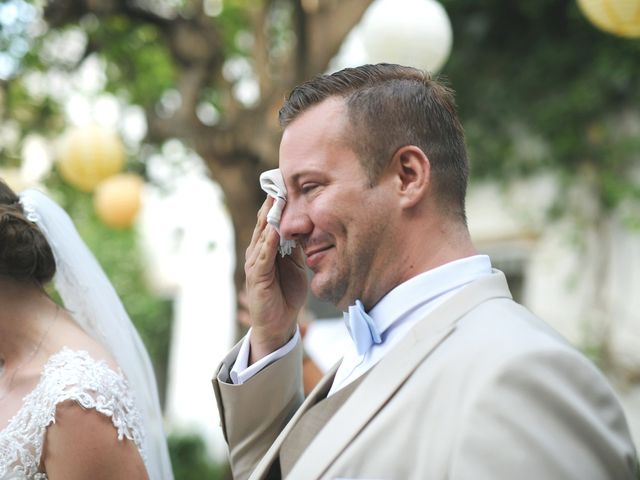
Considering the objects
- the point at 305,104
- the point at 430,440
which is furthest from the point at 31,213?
the point at 430,440

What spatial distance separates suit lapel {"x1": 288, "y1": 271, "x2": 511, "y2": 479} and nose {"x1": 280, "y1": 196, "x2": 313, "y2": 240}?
0.35 meters

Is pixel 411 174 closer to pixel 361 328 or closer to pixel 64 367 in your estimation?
pixel 361 328

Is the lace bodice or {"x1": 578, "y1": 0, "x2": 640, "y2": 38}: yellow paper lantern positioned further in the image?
{"x1": 578, "y1": 0, "x2": 640, "y2": 38}: yellow paper lantern

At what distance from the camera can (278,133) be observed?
5.07m

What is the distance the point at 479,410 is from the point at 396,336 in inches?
16.7

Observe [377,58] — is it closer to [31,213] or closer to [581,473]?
[31,213]

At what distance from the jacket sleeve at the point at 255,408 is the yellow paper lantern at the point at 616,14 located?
256 centimetres

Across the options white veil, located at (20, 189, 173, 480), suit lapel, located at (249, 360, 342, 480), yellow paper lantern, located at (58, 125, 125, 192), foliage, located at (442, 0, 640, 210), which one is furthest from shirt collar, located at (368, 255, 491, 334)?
foliage, located at (442, 0, 640, 210)

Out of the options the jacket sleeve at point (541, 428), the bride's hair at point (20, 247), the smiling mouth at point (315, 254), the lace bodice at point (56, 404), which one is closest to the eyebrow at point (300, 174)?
the smiling mouth at point (315, 254)

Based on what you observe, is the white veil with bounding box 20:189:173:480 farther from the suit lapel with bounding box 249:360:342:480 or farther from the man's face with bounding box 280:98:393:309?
the man's face with bounding box 280:98:393:309

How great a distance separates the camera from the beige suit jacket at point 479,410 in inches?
52.9

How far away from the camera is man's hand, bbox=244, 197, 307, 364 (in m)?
2.12

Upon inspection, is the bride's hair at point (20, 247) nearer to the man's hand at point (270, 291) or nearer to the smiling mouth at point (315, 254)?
the man's hand at point (270, 291)

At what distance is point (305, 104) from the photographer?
75.4 inches
